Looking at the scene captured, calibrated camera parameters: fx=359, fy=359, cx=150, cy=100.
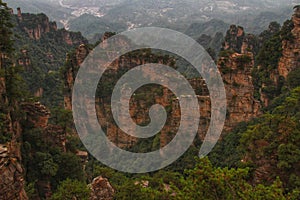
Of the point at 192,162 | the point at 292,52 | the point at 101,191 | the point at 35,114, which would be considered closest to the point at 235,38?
the point at 292,52

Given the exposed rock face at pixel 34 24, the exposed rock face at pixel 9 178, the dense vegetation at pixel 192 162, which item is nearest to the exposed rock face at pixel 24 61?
the exposed rock face at pixel 34 24

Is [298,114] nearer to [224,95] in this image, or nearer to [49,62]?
[224,95]

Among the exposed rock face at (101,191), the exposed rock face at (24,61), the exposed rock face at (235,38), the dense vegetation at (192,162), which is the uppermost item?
the exposed rock face at (235,38)

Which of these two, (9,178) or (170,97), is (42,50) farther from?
(9,178)

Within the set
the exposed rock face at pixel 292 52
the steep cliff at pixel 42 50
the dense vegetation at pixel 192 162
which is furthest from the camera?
the steep cliff at pixel 42 50

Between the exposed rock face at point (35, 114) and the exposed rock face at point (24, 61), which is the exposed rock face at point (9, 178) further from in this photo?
the exposed rock face at point (24, 61)

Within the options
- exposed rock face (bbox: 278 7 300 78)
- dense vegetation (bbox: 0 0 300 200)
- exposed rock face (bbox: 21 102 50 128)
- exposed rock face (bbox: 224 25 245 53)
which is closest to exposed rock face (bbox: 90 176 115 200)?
dense vegetation (bbox: 0 0 300 200)
